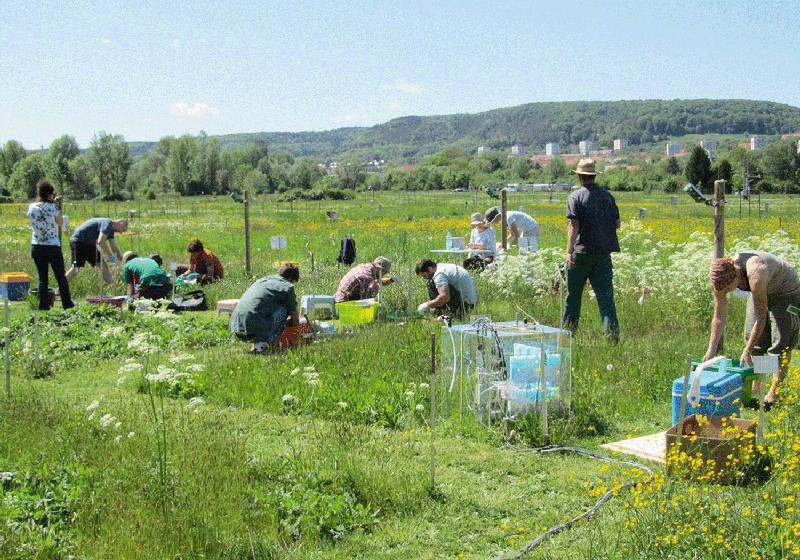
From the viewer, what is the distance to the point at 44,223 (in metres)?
12.6

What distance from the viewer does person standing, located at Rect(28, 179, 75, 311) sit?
41.3 feet

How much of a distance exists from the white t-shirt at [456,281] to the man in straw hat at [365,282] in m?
1.21

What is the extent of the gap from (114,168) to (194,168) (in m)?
11.4

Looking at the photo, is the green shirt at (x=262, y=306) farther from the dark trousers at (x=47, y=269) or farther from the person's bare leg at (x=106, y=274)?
the person's bare leg at (x=106, y=274)

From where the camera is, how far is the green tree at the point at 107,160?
108m

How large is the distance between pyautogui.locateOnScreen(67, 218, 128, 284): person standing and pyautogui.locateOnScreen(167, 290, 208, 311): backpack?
170 cm

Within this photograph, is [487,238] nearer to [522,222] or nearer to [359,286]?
[522,222]

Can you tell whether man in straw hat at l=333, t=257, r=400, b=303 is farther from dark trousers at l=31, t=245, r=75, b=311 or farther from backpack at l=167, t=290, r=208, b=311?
dark trousers at l=31, t=245, r=75, b=311

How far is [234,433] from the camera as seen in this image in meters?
6.64

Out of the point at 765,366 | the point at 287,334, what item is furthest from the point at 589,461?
the point at 287,334

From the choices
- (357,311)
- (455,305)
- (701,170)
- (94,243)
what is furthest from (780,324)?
(701,170)

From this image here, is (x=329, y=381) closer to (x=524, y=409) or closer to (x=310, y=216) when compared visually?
(x=524, y=409)

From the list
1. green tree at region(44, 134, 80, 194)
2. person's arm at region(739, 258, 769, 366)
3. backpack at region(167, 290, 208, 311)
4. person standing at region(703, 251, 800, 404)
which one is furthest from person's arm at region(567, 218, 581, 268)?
green tree at region(44, 134, 80, 194)

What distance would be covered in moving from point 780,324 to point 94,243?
1124 centimetres
